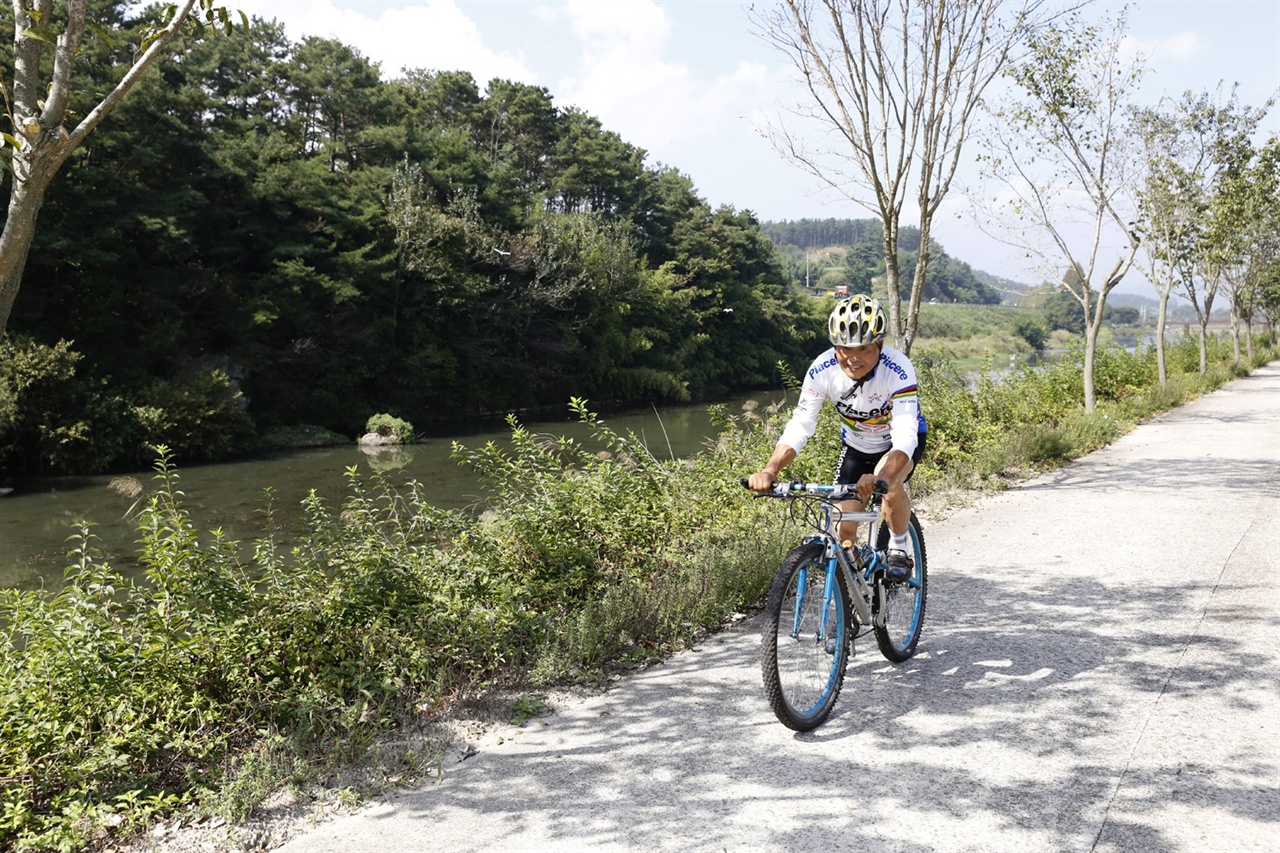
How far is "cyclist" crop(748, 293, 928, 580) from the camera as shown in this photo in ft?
14.6

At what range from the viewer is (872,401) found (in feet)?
15.5

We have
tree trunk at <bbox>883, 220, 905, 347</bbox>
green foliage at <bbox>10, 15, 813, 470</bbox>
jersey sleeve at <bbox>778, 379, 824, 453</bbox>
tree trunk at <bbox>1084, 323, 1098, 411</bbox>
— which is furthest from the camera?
green foliage at <bbox>10, 15, 813, 470</bbox>

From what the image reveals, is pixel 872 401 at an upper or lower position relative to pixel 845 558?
upper

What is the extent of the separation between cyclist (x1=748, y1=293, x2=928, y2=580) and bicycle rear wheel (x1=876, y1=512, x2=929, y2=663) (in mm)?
135

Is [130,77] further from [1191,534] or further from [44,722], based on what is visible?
[1191,534]

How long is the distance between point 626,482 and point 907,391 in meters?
3.24

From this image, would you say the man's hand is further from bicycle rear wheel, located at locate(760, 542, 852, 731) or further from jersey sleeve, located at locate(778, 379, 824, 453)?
jersey sleeve, located at locate(778, 379, 824, 453)

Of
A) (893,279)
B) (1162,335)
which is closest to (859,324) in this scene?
(893,279)

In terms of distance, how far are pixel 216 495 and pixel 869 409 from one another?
896 inches

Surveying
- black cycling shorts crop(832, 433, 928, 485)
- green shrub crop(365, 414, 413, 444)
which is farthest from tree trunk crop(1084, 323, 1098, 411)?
green shrub crop(365, 414, 413, 444)

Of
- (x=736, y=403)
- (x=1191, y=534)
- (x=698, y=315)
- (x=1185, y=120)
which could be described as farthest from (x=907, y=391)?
(x=698, y=315)

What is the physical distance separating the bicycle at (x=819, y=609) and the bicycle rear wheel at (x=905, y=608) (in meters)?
0.03

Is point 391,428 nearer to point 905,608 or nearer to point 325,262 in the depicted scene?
point 325,262

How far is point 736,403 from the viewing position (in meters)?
53.8
